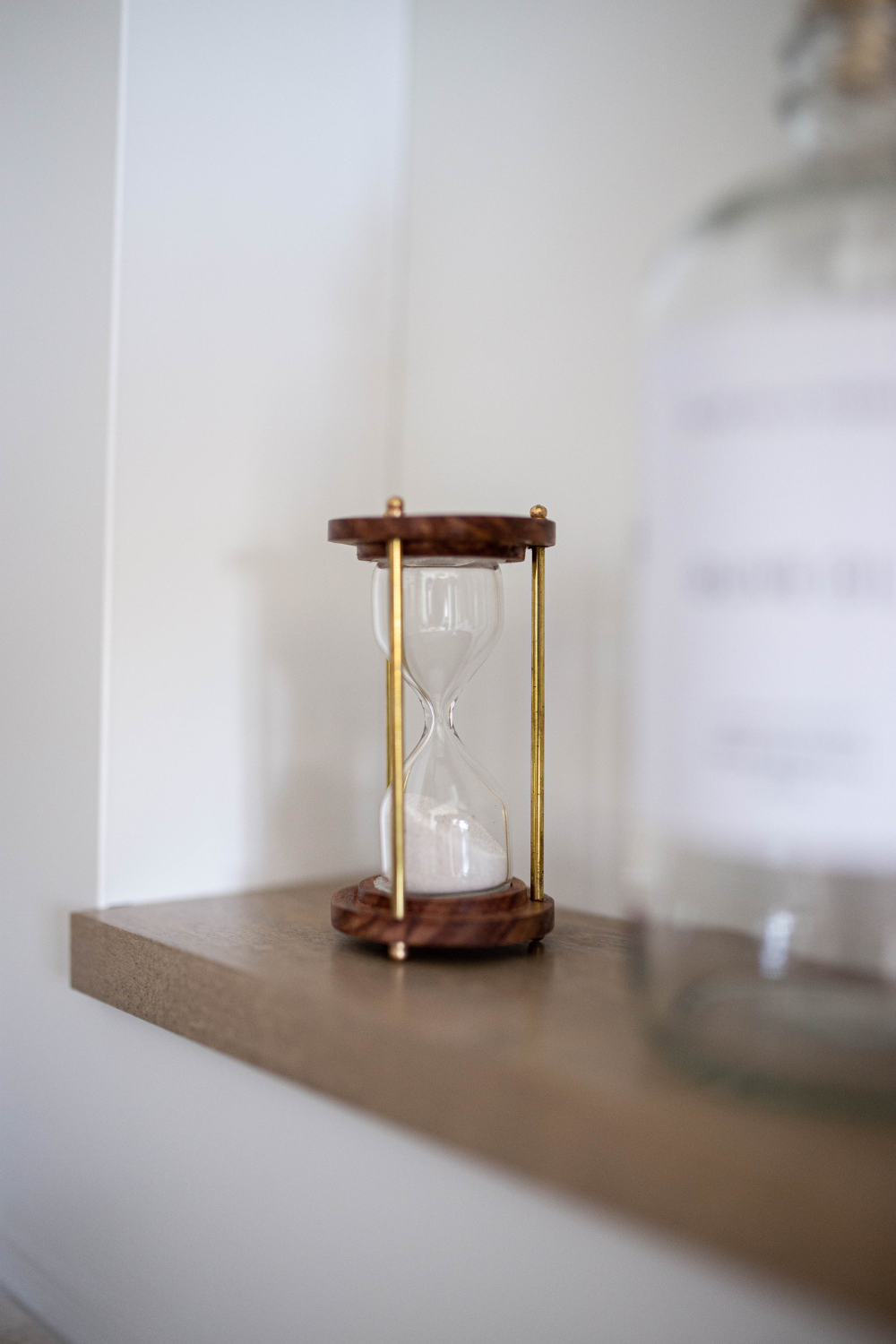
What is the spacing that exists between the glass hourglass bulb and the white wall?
6.1 inches

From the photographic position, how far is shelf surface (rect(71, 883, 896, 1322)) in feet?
1.12

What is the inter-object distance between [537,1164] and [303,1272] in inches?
9.5

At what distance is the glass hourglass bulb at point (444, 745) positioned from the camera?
0.59 meters

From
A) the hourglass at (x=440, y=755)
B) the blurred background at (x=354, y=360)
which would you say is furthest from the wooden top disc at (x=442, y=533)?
the blurred background at (x=354, y=360)

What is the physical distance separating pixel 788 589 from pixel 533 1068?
205 mm

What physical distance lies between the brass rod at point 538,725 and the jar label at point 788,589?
0.25 m

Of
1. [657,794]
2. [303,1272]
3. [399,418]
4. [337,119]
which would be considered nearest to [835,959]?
[657,794]

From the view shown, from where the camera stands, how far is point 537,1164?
0.41 metres

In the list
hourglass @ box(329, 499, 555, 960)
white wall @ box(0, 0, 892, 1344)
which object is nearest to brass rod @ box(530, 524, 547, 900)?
hourglass @ box(329, 499, 555, 960)

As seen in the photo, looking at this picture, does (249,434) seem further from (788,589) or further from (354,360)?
(788,589)

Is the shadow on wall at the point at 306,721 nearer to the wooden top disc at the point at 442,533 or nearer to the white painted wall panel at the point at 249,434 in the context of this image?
the white painted wall panel at the point at 249,434

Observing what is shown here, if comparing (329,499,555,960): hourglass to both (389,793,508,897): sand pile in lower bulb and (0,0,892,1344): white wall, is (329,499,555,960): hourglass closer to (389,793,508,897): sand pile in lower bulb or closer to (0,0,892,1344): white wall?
(389,793,508,897): sand pile in lower bulb

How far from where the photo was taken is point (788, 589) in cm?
36

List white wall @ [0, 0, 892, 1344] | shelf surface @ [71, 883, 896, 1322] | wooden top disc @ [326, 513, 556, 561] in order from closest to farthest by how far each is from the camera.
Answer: shelf surface @ [71, 883, 896, 1322]
wooden top disc @ [326, 513, 556, 561]
white wall @ [0, 0, 892, 1344]
